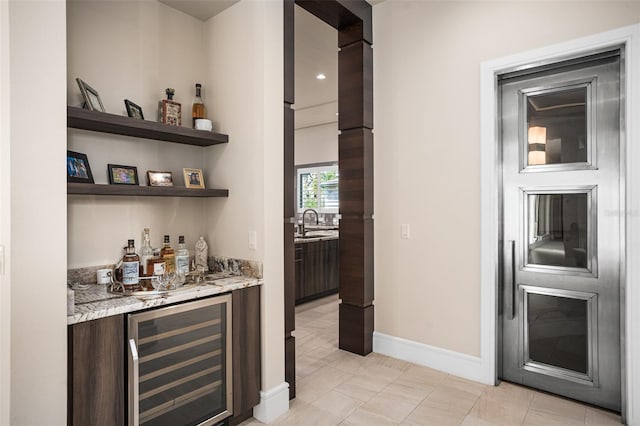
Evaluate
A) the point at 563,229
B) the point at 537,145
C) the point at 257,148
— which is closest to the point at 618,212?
the point at 563,229

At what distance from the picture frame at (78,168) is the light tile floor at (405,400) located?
164cm

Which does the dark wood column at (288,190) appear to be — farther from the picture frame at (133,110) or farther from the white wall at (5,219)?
the white wall at (5,219)

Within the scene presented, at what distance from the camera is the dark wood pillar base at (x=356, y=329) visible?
3.19m

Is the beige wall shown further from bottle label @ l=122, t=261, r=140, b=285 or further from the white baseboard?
bottle label @ l=122, t=261, r=140, b=285

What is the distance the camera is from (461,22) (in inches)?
110

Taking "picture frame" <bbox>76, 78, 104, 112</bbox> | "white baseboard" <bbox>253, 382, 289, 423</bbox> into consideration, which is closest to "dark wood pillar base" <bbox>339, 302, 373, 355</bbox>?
"white baseboard" <bbox>253, 382, 289, 423</bbox>

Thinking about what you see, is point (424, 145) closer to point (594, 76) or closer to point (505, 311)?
point (594, 76)

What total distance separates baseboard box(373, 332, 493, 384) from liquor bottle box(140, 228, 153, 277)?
79.0 inches

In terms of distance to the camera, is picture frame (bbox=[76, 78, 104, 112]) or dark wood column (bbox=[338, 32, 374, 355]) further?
dark wood column (bbox=[338, 32, 374, 355])

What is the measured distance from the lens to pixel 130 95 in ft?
7.52

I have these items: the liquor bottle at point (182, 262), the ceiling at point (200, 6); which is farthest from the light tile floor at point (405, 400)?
the ceiling at point (200, 6)

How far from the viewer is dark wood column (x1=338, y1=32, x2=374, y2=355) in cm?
319

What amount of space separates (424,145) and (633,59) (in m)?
1.32

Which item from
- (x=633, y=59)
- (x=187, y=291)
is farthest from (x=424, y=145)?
(x=187, y=291)
